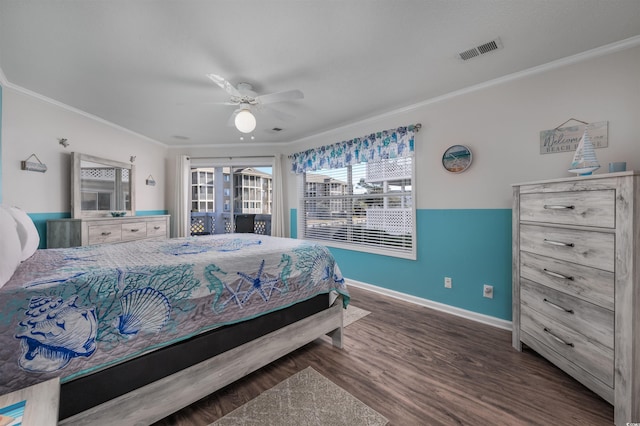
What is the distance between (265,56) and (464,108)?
83.0 inches

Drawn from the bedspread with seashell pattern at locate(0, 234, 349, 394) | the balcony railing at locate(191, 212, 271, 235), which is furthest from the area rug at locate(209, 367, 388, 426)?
the balcony railing at locate(191, 212, 271, 235)

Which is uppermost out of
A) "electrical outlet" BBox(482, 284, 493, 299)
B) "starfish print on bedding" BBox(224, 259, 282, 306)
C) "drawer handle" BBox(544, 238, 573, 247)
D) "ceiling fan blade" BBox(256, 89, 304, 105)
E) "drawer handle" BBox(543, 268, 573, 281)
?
"ceiling fan blade" BBox(256, 89, 304, 105)

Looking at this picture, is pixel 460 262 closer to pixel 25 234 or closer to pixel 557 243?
pixel 557 243

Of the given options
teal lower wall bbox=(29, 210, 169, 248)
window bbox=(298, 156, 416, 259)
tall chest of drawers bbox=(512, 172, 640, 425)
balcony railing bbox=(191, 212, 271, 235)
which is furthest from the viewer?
balcony railing bbox=(191, 212, 271, 235)

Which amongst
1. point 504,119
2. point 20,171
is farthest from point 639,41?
point 20,171

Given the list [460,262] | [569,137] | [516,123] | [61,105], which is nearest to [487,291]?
[460,262]

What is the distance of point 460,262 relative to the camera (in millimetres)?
2699

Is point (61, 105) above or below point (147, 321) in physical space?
above

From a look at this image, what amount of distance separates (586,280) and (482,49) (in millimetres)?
1783

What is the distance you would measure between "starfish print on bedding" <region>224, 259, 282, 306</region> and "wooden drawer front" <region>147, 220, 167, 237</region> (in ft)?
10.3

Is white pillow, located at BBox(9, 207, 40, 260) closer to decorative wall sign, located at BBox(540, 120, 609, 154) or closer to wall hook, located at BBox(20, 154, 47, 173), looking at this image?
wall hook, located at BBox(20, 154, 47, 173)

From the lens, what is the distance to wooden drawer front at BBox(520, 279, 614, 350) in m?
1.39

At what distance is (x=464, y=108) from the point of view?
2.64 meters

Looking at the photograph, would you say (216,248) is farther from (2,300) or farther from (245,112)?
(245,112)
